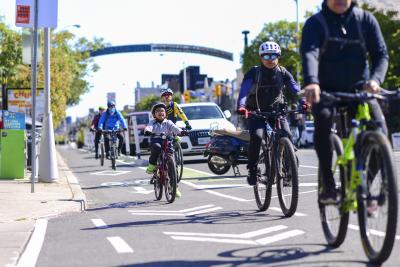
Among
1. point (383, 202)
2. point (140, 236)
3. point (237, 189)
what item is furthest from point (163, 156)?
point (383, 202)

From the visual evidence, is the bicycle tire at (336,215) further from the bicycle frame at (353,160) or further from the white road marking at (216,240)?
the white road marking at (216,240)

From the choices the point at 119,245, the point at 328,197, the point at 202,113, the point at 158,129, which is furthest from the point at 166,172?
the point at 202,113

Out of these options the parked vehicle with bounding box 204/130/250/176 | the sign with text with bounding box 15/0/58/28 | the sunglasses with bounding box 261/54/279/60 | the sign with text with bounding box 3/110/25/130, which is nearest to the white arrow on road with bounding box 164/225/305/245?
the sunglasses with bounding box 261/54/279/60

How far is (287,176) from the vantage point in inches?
302

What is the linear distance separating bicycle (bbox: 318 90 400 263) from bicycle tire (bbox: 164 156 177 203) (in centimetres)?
476

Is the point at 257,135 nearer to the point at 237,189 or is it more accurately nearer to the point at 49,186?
the point at 237,189

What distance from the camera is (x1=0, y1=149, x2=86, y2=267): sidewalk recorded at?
6684 millimetres

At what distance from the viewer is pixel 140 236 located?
22.6 ft

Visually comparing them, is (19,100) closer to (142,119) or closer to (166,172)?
(166,172)

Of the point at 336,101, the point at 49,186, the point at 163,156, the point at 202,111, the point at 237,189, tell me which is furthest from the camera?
the point at 202,111

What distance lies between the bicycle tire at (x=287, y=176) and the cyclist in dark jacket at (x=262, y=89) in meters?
0.58

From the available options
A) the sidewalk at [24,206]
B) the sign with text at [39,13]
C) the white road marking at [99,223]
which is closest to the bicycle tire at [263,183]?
the white road marking at [99,223]

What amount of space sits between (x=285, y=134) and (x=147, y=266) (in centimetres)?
303

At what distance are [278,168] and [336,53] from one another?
8.39ft
